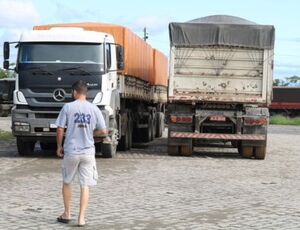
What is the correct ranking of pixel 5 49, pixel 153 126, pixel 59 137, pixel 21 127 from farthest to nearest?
pixel 153 126 < pixel 5 49 < pixel 21 127 < pixel 59 137

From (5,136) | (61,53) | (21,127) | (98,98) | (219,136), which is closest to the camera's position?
(98,98)

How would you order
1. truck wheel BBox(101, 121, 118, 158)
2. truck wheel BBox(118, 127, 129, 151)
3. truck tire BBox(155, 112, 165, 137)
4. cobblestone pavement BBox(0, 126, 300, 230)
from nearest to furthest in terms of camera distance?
1. cobblestone pavement BBox(0, 126, 300, 230)
2. truck wheel BBox(101, 121, 118, 158)
3. truck wheel BBox(118, 127, 129, 151)
4. truck tire BBox(155, 112, 165, 137)

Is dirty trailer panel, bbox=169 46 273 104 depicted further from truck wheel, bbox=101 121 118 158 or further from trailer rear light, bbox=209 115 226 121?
truck wheel, bbox=101 121 118 158

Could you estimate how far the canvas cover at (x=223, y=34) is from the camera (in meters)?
17.1


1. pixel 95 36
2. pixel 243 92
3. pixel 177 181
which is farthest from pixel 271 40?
pixel 177 181

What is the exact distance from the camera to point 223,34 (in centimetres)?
1719

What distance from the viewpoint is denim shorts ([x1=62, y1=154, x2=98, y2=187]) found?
7.91m

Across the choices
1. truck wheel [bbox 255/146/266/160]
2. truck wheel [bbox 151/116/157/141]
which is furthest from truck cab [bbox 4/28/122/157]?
truck wheel [bbox 151/116/157/141]

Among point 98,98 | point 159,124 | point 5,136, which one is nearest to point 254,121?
point 98,98

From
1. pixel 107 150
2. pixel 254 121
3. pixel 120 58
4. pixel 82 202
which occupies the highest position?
pixel 120 58

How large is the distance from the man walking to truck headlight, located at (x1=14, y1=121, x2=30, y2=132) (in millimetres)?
7577

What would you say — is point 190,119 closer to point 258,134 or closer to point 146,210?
point 258,134

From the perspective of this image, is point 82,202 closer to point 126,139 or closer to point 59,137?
point 59,137

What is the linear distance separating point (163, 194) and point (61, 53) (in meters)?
6.17
